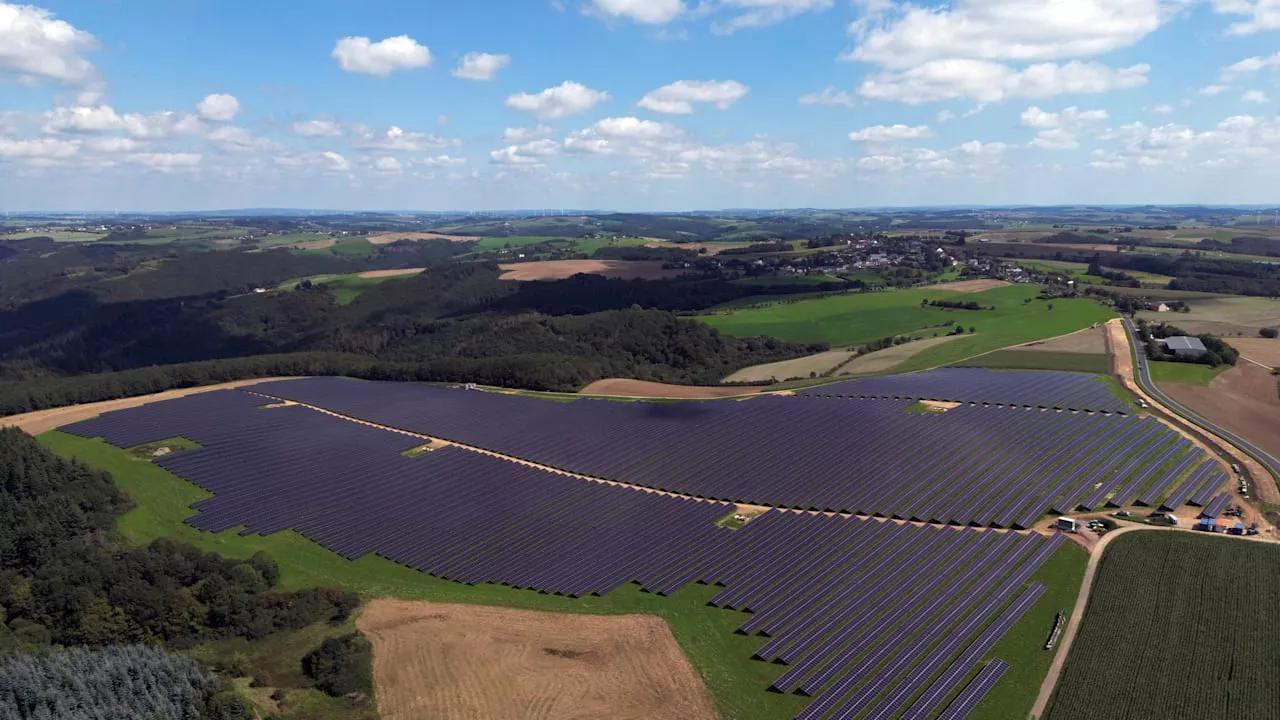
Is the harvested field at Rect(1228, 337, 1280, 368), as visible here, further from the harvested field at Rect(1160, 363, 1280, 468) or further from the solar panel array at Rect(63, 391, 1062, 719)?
the solar panel array at Rect(63, 391, 1062, 719)

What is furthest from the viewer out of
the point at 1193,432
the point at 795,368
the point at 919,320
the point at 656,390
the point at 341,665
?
the point at 919,320

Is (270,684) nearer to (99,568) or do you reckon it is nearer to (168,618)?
(168,618)

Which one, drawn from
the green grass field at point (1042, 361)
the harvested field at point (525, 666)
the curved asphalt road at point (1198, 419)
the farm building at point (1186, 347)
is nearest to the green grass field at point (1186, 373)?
the curved asphalt road at point (1198, 419)

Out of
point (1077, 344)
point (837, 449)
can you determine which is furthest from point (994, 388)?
point (1077, 344)

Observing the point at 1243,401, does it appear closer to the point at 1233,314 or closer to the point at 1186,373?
the point at 1186,373

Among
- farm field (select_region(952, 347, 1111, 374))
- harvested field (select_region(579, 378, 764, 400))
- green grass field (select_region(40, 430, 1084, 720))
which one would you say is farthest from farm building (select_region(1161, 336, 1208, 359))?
green grass field (select_region(40, 430, 1084, 720))

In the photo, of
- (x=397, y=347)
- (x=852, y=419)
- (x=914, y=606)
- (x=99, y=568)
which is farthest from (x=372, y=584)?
(x=397, y=347)
